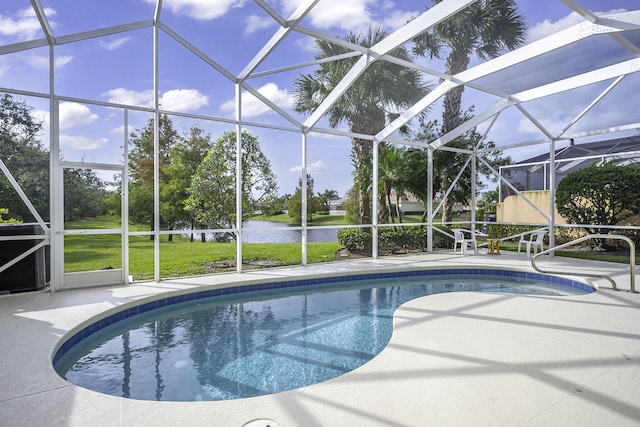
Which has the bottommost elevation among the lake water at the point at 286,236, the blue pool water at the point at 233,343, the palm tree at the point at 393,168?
the blue pool water at the point at 233,343

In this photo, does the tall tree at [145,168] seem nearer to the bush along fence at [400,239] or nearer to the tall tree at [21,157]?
the tall tree at [21,157]

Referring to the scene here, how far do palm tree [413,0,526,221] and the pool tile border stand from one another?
470cm

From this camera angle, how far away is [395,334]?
3988 millimetres

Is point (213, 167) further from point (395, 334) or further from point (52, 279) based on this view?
point (395, 334)

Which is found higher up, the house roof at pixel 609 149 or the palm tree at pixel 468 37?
the palm tree at pixel 468 37

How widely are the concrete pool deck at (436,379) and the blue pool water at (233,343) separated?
0.40 m

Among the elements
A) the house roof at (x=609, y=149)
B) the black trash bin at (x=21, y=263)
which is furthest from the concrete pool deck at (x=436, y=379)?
the house roof at (x=609, y=149)

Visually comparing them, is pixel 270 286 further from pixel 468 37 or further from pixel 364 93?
pixel 468 37

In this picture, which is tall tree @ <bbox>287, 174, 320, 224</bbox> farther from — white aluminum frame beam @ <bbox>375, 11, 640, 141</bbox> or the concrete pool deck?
the concrete pool deck

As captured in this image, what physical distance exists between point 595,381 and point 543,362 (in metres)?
0.40

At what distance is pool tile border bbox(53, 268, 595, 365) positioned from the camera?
4461mm

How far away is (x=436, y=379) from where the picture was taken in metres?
2.92

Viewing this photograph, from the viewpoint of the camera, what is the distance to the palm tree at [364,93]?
34.7 ft

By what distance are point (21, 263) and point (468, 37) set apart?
13109mm
